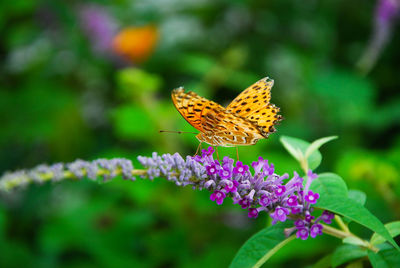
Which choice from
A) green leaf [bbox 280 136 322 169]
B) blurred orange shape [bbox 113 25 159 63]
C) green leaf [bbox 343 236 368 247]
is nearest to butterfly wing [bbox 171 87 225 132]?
green leaf [bbox 280 136 322 169]

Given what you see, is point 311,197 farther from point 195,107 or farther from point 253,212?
point 195,107

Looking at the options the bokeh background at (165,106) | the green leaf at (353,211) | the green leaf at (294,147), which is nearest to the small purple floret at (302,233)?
the green leaf at (353,211)

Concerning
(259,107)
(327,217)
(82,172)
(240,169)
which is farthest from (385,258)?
(82,172)

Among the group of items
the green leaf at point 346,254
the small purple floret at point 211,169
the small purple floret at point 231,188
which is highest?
the small purple floret at point 211,169

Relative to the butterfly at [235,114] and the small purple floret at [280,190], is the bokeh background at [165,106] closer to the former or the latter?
the butterfly at [235,114]

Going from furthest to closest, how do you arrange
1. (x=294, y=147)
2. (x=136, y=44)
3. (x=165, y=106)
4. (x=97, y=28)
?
(x=97, y=28) < (x=136, y=44) < (x=165, y=106) < (x=294, y=147)
